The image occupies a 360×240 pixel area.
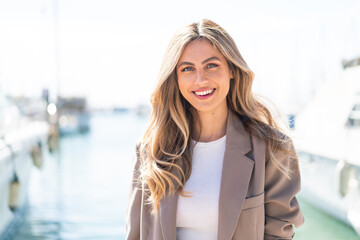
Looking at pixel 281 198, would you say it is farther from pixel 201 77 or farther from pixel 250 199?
pixel 201 77

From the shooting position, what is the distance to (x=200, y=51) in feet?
6.97

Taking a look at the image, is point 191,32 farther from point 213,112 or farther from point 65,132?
point 65,132

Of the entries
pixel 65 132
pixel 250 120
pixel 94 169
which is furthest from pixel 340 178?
pixel 65 132

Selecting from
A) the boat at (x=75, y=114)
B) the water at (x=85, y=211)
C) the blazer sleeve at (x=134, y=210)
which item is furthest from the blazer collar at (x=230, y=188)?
the boat at (x=75, y=114)

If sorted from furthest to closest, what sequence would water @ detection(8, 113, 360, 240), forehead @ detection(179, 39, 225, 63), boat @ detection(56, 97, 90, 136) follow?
boat @ detection(56, 97, 90, 136) < water @ detection(8, 113, 360, 240) < forehead @ detection(179, 39, 225, 63)

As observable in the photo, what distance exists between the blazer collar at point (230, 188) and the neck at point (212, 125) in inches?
4.1

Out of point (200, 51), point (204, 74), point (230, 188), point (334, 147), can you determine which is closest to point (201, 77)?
point (204, 74)

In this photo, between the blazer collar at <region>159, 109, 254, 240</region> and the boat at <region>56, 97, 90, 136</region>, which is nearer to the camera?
the blazer collar at <region>159, 109, 254, 240</region>

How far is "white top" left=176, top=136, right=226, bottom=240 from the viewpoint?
206cm

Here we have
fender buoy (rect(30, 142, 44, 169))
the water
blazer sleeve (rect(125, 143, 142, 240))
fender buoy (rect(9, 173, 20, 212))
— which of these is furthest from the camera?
fender buoy (rect(30, 142, 44, 169))

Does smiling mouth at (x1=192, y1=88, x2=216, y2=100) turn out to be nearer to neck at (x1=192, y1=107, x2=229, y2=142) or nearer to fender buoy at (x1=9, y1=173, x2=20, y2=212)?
neck at (x1=192, y1=107, x2=229, y2=142)

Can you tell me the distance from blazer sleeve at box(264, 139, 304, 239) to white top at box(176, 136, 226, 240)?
27cm

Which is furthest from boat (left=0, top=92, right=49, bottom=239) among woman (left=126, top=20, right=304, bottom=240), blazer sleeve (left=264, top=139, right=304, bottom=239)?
blazer sleeve (left=264, top=139, right=304, bottom=239)

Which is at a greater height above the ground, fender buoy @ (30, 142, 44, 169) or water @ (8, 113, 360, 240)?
fender buoy @ (30, 142, 44, 169)
